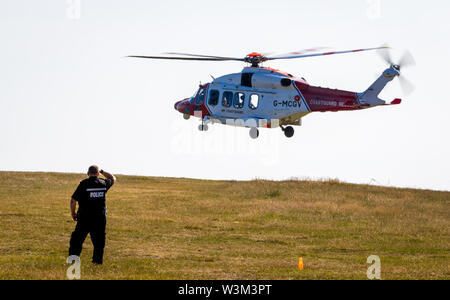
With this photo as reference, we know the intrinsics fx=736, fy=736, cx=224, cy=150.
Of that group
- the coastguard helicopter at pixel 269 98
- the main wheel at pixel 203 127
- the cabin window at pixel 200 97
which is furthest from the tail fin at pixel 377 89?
the cabin window at pixel 200 97

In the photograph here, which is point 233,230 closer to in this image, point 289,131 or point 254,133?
point 254,133

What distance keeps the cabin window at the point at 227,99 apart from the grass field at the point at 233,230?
14.7 ft

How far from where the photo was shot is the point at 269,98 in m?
29.9

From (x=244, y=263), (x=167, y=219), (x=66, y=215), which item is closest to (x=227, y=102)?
(x=167, y=219)

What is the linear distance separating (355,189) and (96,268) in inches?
966

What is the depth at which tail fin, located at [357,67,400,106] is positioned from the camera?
28188mm

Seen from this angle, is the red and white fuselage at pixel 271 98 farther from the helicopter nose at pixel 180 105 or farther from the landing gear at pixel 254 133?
the helicopter nose at pixel 180 105

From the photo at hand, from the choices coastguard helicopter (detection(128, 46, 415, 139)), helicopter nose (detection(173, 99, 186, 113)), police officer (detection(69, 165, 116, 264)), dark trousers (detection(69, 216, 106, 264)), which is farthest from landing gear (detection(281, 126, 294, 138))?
dark trousers (detection(69, 216, 106, 264))

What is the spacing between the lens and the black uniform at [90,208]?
1614cm

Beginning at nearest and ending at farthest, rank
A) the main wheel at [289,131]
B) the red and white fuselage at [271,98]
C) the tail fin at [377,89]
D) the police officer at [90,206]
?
the police officer at [90,206] → the tail fin at [377,89] → the red and white fuselage at [271,98] → the main wheel at [289,131]

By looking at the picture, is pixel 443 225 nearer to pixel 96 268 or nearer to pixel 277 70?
pixel 277 70

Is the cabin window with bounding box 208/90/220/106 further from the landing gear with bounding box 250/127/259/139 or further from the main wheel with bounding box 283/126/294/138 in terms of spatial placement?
the main wheel with bounding box 283/126/294/138

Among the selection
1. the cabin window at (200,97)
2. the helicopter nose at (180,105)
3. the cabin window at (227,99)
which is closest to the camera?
the cabin window at (227,99)

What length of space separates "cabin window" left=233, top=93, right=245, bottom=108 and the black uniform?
14.7 m
